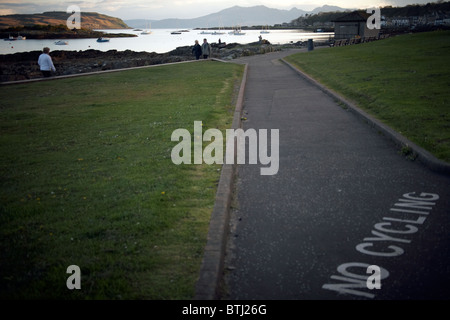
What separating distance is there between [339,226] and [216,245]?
1.74 m

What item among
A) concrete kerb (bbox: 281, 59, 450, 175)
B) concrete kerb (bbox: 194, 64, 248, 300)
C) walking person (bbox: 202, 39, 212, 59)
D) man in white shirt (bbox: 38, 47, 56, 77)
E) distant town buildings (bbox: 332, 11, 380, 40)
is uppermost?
distant town buildings (bbox: 332, 11, 380, 40)

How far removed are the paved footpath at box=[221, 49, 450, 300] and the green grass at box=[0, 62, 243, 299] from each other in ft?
2.27

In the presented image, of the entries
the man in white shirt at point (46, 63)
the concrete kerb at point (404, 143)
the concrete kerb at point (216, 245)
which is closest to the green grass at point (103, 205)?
the concrete kerb at point (216, 245)

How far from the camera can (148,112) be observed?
11930 mm

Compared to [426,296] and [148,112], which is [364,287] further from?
[148,112]

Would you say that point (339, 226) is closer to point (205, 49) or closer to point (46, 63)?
point (46, 63)

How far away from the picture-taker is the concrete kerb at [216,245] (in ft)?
11.2

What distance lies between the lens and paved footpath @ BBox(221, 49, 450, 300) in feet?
12.0

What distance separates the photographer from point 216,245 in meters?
4.14

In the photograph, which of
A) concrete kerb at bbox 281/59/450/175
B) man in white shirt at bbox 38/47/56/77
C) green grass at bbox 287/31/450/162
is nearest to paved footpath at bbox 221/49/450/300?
concrete kerb at bbox 281/59/450/175

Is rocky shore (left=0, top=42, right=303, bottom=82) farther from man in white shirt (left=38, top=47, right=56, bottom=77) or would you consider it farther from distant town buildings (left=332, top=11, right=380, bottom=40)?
man in white shirt (left=38, top=47, right=56, bottom=77)

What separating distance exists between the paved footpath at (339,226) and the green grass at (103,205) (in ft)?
2.27

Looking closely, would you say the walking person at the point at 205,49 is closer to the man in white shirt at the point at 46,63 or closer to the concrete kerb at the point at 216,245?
the man in white shirt at the point at 46,63

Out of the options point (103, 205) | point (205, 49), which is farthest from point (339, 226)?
point (205, 49)
